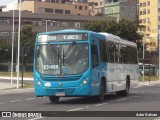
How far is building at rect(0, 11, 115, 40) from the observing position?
119 meters

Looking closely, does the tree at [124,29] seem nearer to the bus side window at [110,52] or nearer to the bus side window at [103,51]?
the bus side window at [110,52]

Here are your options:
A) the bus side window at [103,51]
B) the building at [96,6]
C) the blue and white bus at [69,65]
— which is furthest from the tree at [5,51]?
the blue and white bus at [69,65]

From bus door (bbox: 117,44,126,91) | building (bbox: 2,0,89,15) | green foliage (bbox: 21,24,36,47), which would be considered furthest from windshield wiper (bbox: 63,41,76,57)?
building (bbox: 2,0,89,15)

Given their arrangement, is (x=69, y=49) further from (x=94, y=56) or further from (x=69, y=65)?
(x=94, y=56)

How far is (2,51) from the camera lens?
10238cm

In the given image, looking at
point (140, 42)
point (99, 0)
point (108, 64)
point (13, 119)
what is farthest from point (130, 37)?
point (99, 0)

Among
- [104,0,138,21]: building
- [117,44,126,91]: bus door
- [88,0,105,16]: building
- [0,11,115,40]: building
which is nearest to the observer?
[117,44,126,91]: bus door

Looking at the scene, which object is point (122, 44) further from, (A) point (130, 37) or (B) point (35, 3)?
(B) point (35, 3)

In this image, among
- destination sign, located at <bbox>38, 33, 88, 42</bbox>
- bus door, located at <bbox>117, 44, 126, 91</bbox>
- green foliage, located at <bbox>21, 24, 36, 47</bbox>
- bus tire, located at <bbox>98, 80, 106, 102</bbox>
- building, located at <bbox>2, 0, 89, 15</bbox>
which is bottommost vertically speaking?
bus tire, located at <bbox>98, 80, 106, 102</bbox>

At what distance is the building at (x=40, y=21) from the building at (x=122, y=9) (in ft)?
92.9

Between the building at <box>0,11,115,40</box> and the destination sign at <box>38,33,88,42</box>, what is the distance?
298ft

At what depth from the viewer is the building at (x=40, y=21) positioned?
392 feet

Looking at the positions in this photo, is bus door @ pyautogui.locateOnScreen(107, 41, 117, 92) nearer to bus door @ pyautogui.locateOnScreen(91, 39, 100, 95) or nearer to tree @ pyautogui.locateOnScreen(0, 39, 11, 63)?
bus door @ pyautogui.locateOnScreen(91, 39, 100, 95)

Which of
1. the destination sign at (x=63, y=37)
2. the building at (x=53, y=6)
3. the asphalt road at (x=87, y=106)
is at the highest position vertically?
the building at (x=53, y=6)
